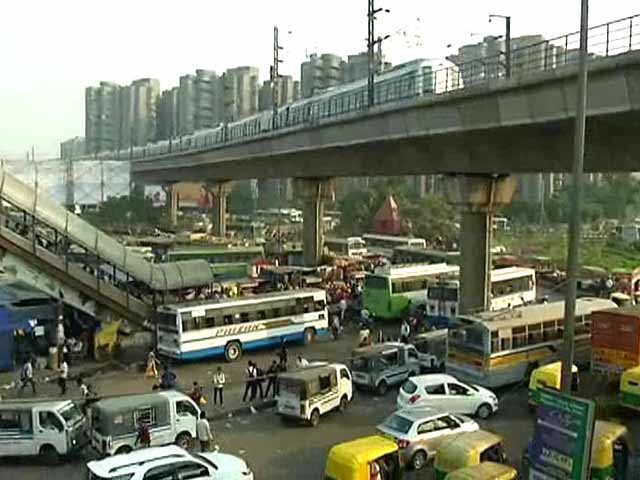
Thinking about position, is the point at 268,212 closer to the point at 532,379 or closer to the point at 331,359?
the point at 331,359

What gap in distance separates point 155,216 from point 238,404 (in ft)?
222

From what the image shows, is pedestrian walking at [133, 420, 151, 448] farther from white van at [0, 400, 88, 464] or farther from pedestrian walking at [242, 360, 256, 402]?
pedestrian walking at [242, 360, 256, 402]

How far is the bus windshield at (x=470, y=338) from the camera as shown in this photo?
19.2 metres

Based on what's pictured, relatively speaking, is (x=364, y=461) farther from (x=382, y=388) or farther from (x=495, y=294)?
(x=495, y=294)

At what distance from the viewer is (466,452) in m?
12.3

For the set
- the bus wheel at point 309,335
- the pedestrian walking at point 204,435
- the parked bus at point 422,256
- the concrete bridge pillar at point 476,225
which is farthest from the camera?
the parked bus at point 422,256

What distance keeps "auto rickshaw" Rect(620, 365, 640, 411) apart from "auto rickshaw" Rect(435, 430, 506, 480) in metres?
4.92

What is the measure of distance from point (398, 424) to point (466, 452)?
2.29m

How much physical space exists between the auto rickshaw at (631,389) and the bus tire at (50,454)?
12001 mm

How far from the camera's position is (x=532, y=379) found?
58.3 feet

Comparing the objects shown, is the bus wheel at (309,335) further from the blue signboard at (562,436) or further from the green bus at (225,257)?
the blue signboard at (562,436)

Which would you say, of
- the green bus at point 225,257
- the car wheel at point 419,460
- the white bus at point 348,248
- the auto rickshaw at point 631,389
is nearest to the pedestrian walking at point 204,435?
the car wheel at point 419,460

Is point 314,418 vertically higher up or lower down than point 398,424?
lower down

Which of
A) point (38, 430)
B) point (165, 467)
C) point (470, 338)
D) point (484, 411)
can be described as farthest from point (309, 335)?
point (165, 467)
